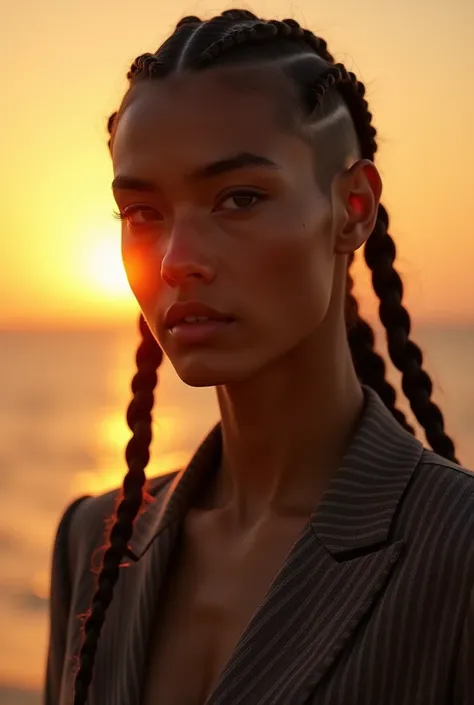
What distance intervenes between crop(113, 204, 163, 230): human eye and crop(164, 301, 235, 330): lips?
0.22 m

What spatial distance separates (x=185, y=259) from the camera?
2.44m

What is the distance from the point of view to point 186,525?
2939 mm

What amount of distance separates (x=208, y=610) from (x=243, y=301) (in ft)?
2.33

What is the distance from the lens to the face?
8.05ft

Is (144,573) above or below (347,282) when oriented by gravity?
below

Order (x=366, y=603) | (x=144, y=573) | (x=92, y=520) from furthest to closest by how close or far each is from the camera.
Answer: (x=92, y=520) < (x=144, y=573) < (x=366, y=603)

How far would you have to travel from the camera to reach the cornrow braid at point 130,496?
111 inches

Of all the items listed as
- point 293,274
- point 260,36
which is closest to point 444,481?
point 293,274

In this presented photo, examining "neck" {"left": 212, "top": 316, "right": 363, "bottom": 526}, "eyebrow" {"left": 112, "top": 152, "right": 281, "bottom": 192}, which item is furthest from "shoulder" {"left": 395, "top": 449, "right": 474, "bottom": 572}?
"eyebrow" {"left": 112, "top": 152, "right": 281, "bottom": 192}

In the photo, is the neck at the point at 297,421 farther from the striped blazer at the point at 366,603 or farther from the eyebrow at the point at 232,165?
the eyebrow at the point at 232,165

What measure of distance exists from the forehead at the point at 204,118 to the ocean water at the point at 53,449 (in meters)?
0.84

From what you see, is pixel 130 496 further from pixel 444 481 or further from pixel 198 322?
pixel 444 481

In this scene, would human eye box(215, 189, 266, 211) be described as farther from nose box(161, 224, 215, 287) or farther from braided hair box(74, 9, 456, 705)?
braided hair box(74, 9, 456, 705)

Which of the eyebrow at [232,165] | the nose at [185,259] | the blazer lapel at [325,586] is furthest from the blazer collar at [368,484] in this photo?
the eyebrow at [232,165]
